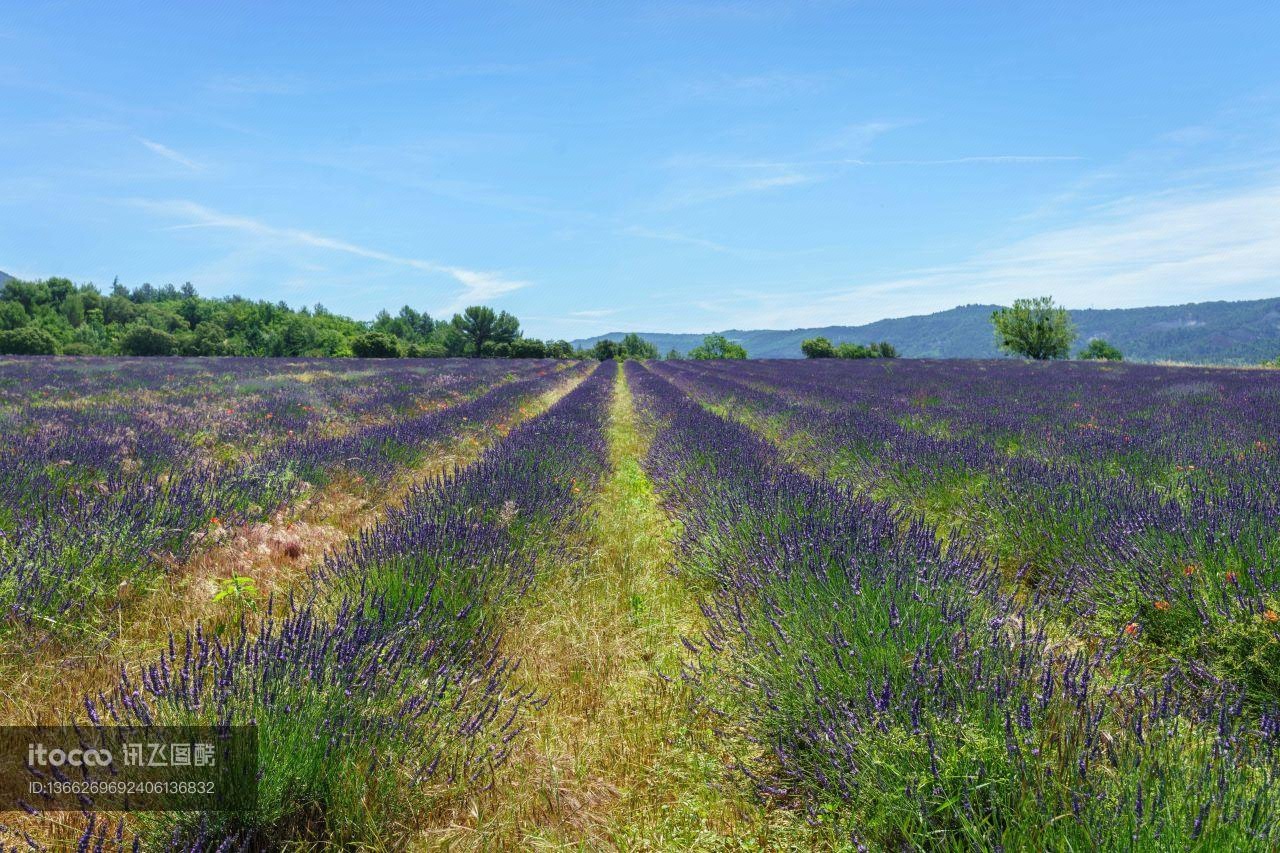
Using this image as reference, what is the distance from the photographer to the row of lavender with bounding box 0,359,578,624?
263 cm

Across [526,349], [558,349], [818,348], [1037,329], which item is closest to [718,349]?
[558,349]

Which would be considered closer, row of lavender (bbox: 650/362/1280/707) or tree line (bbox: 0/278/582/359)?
row of lavender (bbox: 650/362/1280/707)

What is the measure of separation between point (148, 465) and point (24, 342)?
159ft

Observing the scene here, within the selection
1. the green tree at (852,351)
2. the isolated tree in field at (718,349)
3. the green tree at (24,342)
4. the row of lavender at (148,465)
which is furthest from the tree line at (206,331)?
the row of lavender at (148,465)

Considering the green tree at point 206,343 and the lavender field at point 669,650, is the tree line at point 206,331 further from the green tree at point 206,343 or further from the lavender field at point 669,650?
the lavender field at point 669,650

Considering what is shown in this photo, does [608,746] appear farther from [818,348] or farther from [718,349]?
[718,349]

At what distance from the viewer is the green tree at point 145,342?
138 feet

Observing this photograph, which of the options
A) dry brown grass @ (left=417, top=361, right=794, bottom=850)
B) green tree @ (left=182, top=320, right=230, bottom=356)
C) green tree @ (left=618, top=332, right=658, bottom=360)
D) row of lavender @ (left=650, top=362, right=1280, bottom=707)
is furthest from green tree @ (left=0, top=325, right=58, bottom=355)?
green tree @ (left=618, top=332, right=658, bottom=360)

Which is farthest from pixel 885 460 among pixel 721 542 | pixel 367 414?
pixel 367 414

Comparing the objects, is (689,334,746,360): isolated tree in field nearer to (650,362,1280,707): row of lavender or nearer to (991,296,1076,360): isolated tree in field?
(991,296,1076,360): isolated tree in field

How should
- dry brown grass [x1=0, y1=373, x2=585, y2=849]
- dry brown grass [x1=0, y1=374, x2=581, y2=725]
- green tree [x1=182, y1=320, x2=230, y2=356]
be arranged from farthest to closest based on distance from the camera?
Result: green tree [x1=182, y1=320, x2=230, y2=356]
dry brown grass [x1=0, y1=374, x2=581, y2=725]
dry brown grass [x1=0, y1=373, x2=585, y2=849]

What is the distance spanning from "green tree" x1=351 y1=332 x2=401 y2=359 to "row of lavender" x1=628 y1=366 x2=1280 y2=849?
169 feet

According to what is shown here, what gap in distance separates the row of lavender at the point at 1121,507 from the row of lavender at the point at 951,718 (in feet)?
0.70

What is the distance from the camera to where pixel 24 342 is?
37312mm
